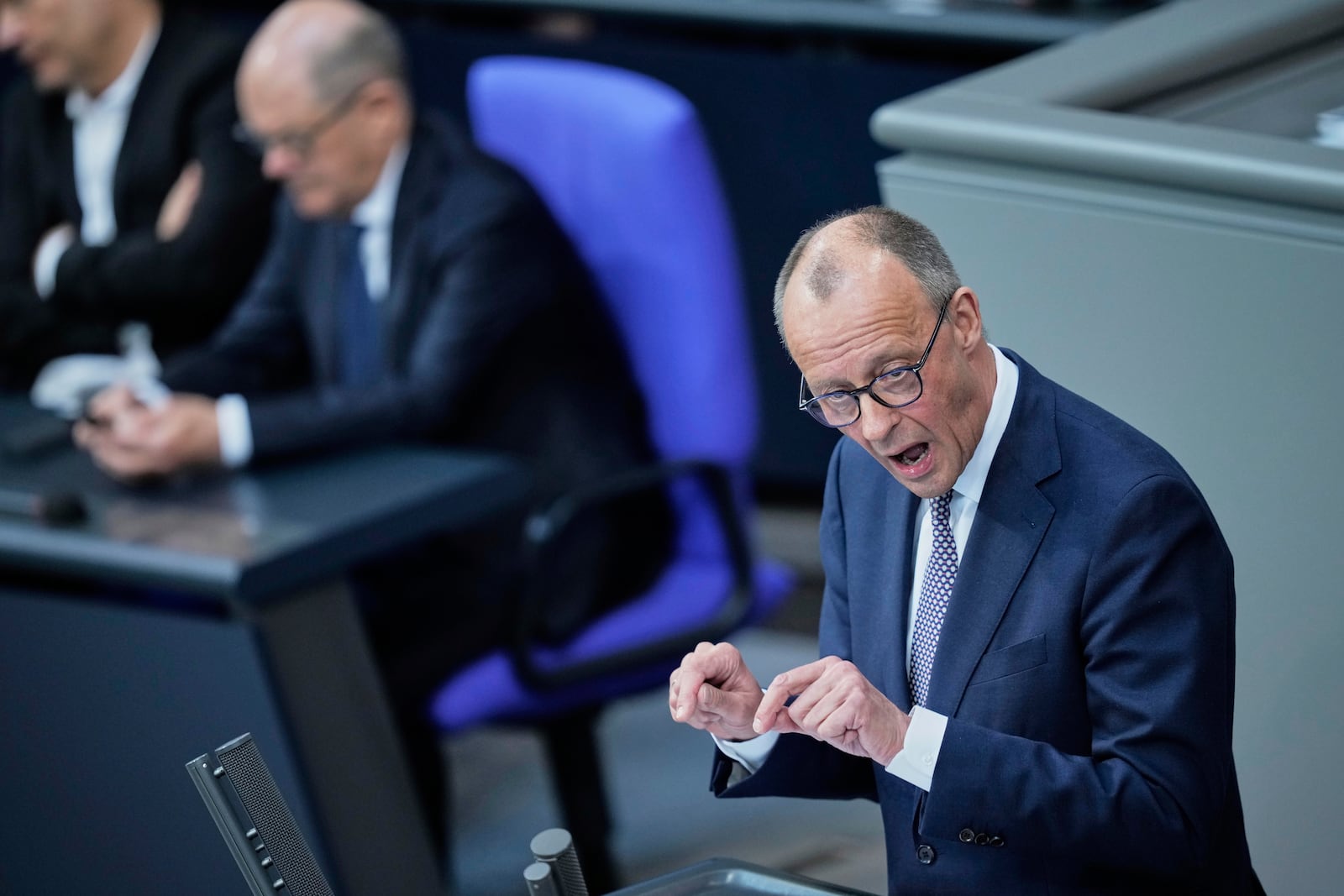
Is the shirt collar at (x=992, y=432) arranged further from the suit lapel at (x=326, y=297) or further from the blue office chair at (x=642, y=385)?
the suit lapel at (x=326, y=297)

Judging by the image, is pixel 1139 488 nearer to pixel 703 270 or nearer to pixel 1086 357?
pixel 1086 357

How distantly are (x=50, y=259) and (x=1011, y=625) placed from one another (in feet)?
8.25

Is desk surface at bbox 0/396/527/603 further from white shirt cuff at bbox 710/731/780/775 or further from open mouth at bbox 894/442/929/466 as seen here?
open mouth at bbox 894/442/929/466

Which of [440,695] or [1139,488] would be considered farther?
[440,695]

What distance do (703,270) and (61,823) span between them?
116 cm

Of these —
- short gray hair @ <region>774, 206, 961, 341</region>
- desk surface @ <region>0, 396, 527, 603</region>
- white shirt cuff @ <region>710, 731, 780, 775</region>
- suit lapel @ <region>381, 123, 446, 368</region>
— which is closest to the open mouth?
short gray hair @ <region>774, 206, 961, 341</region>

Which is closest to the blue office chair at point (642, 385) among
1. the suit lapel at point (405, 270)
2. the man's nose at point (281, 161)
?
the suit lapel at point (405, 270)

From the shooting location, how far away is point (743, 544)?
2.63 meters

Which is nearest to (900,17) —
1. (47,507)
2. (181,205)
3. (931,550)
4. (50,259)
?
(181,205)

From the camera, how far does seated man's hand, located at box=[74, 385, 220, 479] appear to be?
2.43 meters

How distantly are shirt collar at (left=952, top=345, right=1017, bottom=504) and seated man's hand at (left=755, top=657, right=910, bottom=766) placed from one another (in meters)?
0.17

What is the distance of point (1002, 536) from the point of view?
1.25 m

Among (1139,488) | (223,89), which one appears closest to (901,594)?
(1139,488)

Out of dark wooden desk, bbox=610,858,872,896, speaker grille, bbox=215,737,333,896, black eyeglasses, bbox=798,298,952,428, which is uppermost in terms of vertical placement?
black eyeglasses, bbox=798,298,952,428
